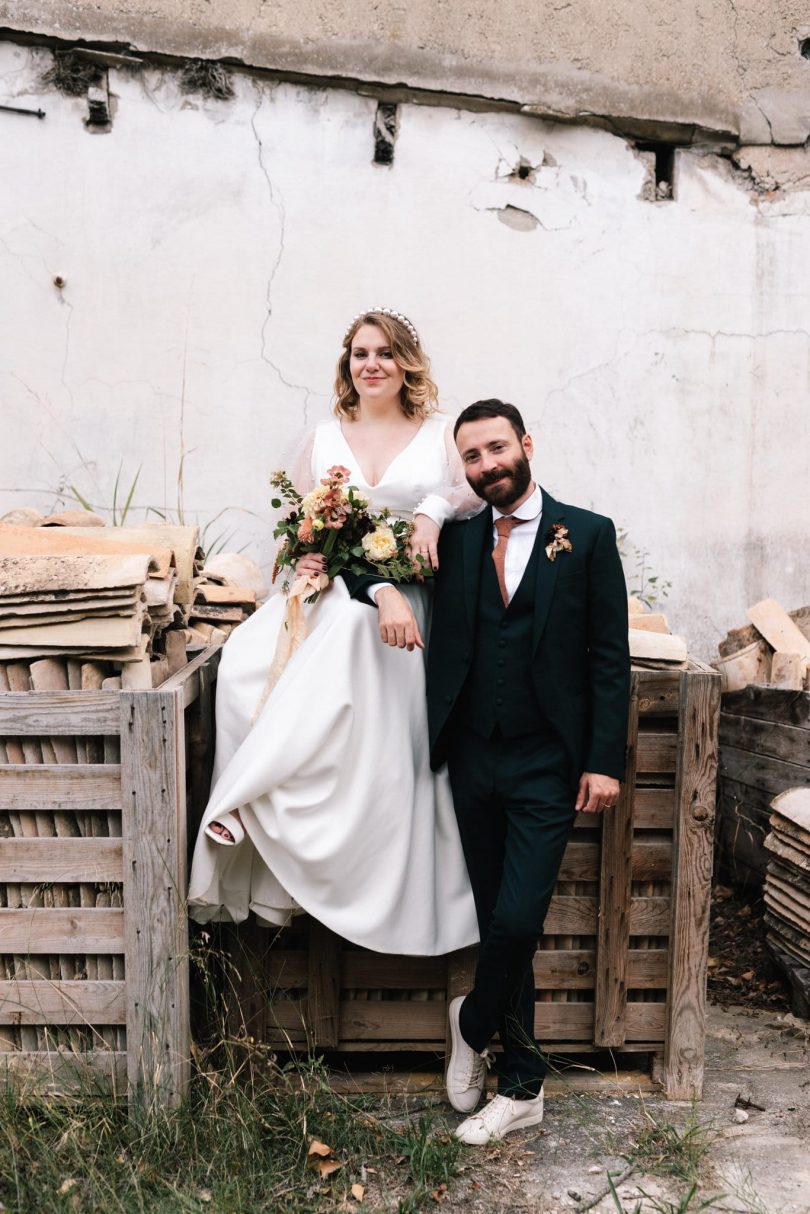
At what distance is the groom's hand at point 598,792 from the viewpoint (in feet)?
9.36

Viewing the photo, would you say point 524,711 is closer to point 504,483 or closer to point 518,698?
point 518,698

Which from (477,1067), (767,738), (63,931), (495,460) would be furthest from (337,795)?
(767,738)

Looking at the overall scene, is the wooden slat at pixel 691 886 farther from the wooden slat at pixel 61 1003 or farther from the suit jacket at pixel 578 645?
the wooden slat at pixel 61 1003

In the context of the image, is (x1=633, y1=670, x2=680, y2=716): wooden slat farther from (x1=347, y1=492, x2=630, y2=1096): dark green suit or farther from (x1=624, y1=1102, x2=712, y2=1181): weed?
(x1=624, y1=1102, x2=712, y2=1181): weed

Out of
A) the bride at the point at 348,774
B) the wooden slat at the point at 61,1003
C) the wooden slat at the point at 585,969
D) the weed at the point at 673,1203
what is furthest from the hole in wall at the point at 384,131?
the weed at the point at 673,1203

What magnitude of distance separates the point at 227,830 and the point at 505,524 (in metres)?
1.23

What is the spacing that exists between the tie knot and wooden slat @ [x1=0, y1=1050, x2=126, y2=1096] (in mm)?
1899

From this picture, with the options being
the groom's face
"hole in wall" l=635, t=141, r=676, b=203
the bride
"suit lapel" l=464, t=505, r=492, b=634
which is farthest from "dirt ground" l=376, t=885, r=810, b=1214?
"hole in wall" l=635, t=141, r=676, b=203

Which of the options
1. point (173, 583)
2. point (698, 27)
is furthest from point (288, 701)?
point (698, 27)

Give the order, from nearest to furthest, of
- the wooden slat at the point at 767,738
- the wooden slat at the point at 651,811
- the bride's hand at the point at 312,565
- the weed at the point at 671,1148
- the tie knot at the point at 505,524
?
the weed at the point at 671,1148, the tie knot at the point at 505,524, the bride's hand at the point at 312,565, the wooden slat at the point at 651,811, the wooden slat at the point at 767,738

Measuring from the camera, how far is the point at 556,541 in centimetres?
288

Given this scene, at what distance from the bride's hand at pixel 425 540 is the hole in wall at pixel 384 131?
135 inches

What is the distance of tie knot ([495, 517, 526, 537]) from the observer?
2988mm

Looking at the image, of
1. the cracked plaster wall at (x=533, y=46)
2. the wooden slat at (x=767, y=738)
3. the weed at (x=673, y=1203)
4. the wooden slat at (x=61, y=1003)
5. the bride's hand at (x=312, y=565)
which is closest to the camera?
the weed at (x=673, y=1203)
